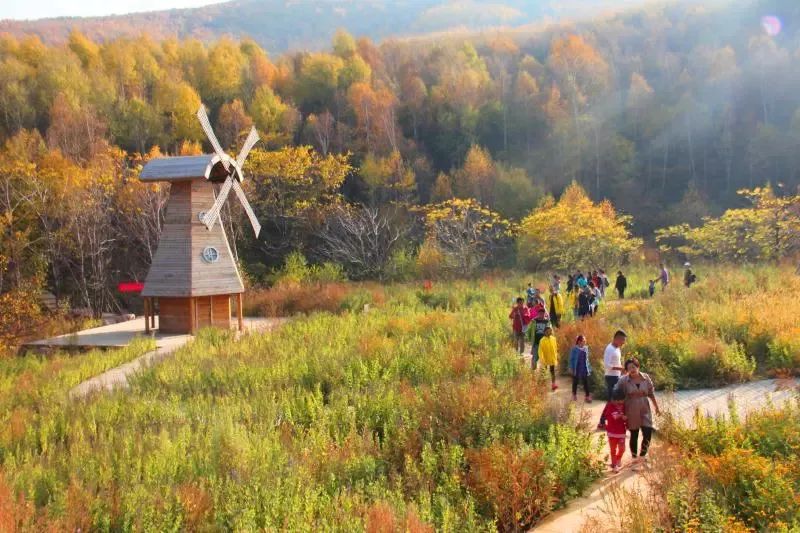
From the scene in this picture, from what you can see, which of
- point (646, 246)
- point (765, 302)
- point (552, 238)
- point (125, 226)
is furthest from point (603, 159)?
point (765, 302)

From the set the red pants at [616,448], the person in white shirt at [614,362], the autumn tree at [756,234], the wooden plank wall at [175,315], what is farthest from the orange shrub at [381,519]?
the autumn tree at [756,234]

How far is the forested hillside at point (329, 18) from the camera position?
162 metres

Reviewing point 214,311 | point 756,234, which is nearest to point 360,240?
point 214,311

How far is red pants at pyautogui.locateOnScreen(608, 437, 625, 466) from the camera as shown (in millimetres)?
7926

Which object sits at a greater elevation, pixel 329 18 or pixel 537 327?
pixel 329 18

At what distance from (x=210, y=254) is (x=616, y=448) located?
15.7 m

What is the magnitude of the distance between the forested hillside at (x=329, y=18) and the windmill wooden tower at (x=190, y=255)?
5531 inches

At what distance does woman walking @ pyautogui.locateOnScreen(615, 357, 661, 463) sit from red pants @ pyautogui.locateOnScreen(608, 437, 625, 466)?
0.17m

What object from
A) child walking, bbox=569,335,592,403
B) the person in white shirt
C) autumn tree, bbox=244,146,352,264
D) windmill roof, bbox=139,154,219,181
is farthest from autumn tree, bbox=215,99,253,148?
the person in white shirt

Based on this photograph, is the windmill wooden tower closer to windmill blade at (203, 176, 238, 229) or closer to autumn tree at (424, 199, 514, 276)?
windmill blade at (203, 176, 238, 229)

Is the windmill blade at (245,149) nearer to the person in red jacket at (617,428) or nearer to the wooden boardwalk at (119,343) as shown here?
the wooden boardwalk at (119,343)

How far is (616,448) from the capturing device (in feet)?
26.5

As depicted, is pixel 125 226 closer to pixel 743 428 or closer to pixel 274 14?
pixel 743 428

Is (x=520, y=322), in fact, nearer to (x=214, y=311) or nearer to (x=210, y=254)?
(x=210, y=254)
